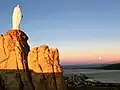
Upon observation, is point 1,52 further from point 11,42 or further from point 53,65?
point 53,65

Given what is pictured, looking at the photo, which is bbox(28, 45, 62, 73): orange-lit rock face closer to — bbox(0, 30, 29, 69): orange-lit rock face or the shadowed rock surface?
the shadowed rock surface

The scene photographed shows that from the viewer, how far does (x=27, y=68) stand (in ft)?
90.8

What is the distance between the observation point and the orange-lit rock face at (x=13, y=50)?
2734 centimetres

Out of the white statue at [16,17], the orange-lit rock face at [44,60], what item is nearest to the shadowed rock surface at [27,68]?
the orange-lit rock face at [44,60]

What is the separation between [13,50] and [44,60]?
301 centimetres

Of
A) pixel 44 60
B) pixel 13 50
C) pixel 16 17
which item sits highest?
pixel 16 17

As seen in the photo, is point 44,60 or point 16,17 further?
point 16,17

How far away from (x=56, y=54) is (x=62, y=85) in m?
2.83

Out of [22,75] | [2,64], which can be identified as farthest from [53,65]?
[2,64]

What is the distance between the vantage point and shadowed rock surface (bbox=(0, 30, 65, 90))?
88.1 ft

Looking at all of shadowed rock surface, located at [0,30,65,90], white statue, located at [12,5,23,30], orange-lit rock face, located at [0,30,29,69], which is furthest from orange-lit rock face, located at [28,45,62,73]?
white statue, located at [12,5,23,30]

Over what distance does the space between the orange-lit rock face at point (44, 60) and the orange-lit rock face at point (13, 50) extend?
0.89m

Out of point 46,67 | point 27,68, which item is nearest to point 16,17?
point 27,68

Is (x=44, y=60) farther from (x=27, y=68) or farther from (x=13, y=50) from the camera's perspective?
(x=13, y=50)
